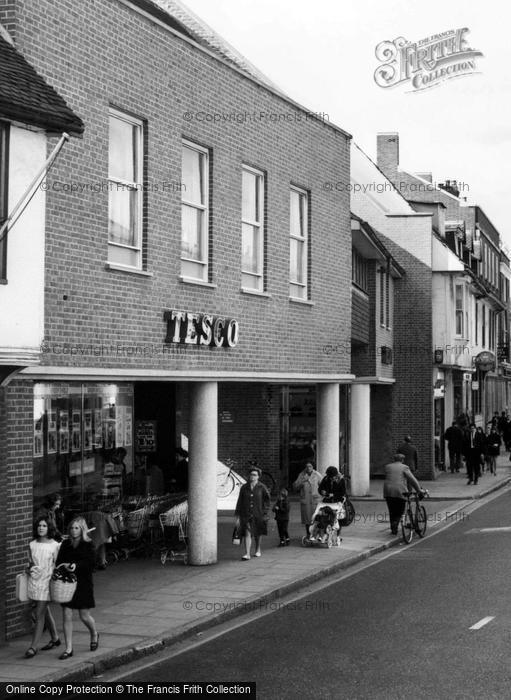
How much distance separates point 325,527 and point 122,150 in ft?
24.8

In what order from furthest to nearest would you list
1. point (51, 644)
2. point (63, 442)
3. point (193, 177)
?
point (63, 442), point (193, 177), point (51, 644)

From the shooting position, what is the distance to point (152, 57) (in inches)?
607

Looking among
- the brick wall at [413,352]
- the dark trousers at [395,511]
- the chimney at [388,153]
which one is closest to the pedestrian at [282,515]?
the dark trousers at [395,511]

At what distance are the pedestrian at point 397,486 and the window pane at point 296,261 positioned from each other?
3.86 m

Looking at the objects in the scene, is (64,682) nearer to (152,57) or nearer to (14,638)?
(14,638)

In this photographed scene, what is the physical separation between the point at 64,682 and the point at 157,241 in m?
→ 7.22

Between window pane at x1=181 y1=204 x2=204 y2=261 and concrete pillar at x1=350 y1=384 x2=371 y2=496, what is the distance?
13.4 metres

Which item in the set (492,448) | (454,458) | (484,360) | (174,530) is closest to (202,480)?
(174,530)

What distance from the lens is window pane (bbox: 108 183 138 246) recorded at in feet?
47.9

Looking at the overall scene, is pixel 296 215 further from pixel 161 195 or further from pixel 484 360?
pixel 484 360

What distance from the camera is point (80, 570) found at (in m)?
10.9

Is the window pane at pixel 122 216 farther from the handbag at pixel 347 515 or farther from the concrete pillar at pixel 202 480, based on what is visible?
the handbag at pixel 347 515

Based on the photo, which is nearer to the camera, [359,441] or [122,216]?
[122,216]

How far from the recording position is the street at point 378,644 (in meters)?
9.47
